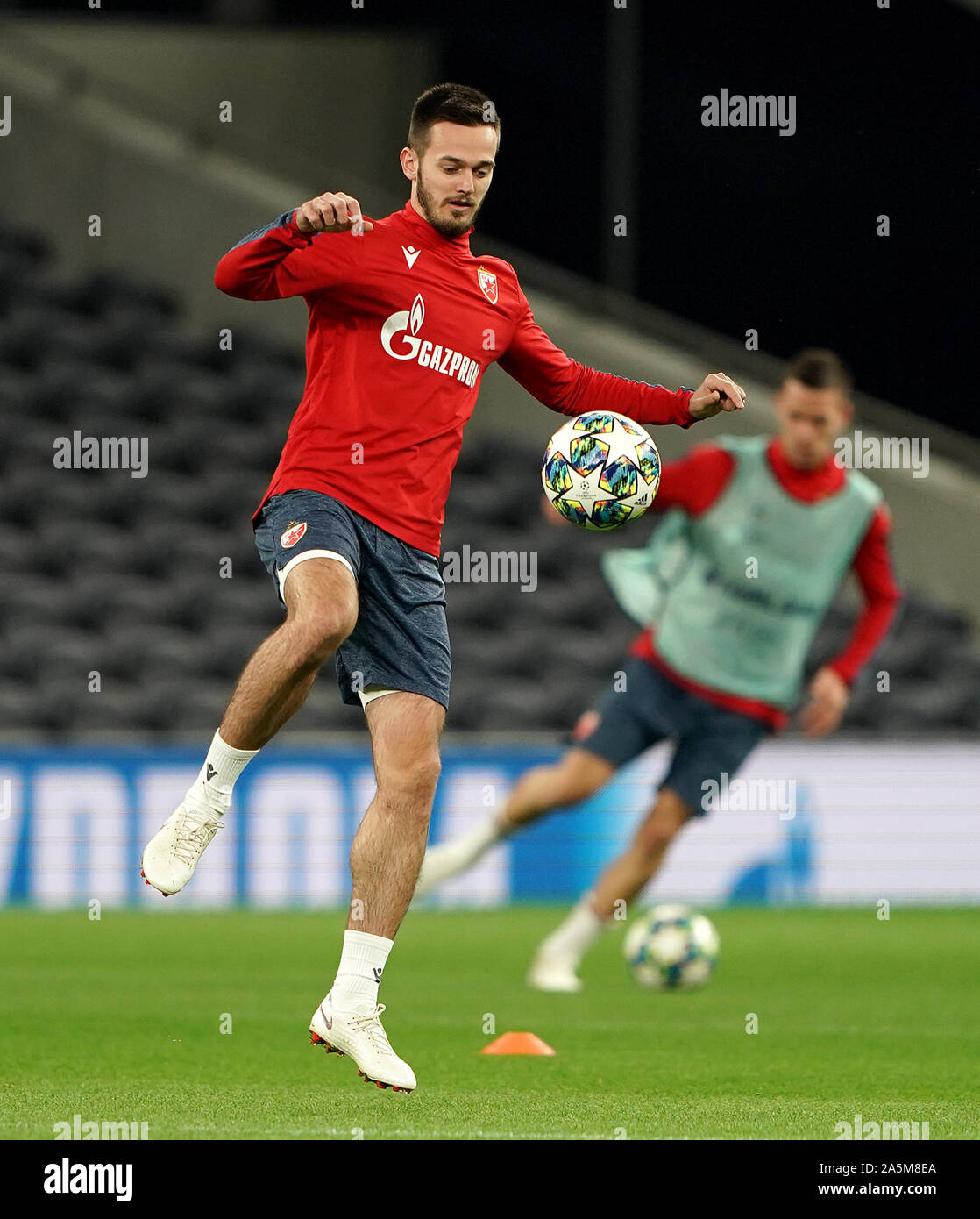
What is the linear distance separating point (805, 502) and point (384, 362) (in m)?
3.83

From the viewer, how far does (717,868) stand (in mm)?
12977

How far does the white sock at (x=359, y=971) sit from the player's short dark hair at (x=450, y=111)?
206 cm

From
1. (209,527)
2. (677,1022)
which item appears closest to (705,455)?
(677,1022)

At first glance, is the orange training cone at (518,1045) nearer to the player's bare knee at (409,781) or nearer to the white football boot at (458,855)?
the player's bare knee at (409,781)

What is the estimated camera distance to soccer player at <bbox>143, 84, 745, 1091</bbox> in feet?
17.1

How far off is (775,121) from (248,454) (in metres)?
5.00

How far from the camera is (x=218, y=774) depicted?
5445mm

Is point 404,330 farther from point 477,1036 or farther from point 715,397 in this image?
point 477,1036

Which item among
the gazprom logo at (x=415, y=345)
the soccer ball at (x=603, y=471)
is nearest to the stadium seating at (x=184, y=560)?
the soccer ball at (x=603, y=471)

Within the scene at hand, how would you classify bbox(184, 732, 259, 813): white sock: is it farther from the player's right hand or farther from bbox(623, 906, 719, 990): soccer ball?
bbox(623, 906, 719, 990): soccer ball
